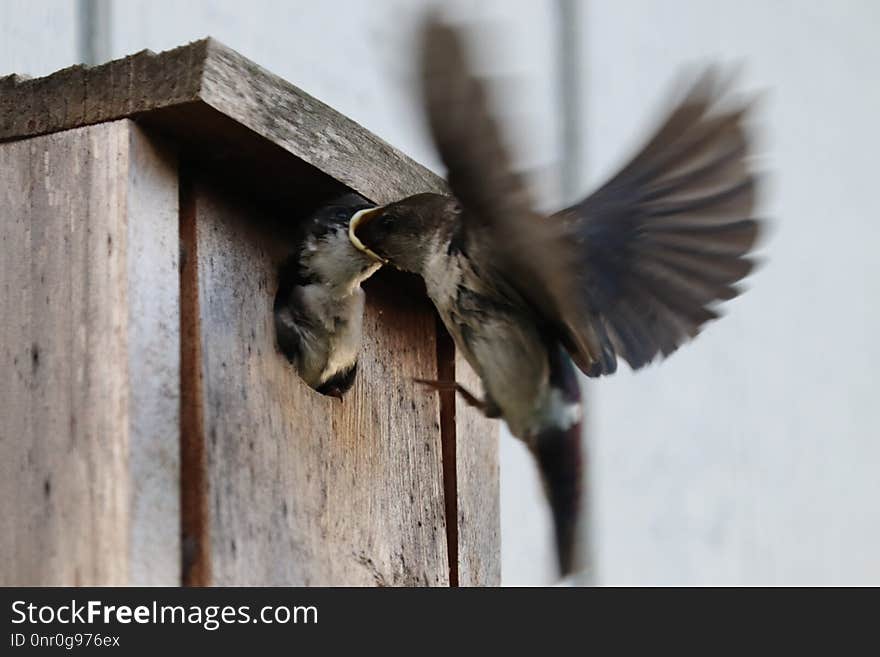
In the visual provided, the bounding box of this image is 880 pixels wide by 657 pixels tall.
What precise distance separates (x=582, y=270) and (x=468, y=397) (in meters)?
0.18

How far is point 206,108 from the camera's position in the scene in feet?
3.25

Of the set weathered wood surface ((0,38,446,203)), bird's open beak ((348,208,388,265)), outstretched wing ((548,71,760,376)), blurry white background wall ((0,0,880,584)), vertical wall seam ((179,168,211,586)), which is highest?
blurry white background wall ((0,0,880,584))

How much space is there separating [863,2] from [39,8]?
1916mm

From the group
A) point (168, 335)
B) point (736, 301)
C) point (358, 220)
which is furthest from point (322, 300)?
point (736, 301)

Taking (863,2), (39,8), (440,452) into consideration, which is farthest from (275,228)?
(863,2)

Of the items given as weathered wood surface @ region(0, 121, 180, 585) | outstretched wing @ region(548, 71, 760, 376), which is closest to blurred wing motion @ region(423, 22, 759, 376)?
outstretched wing @ region(548, 71, 760, 376)

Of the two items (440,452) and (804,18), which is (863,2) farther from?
(440,452)

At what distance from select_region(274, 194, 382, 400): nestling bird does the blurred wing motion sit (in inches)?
5.4

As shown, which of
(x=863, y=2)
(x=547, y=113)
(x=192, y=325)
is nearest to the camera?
(x=192, y=325)

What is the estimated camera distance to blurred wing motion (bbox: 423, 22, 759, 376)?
94 centimetres

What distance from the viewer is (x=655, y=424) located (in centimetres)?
220

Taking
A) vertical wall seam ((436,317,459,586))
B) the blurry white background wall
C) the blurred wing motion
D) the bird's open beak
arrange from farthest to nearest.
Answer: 1. the blurry white background wall
2. vertical wall seam ((436,317,459,586))
3. the bird's open beak
4. the blurred wing motion

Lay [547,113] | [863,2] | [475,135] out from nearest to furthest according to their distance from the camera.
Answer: [475,135]
[547,113]
[863,2]

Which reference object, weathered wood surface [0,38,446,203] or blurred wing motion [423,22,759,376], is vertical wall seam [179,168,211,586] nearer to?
weathered wood surface [0,38,446,203]
